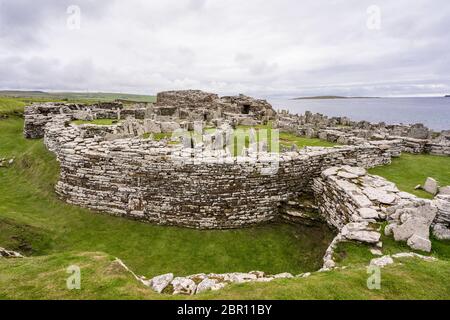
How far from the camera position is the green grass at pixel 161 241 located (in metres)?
11.0

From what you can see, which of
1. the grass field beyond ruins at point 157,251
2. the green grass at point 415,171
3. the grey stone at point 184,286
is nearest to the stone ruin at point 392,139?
the green grass at point 415,171

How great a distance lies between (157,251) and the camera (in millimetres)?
11570

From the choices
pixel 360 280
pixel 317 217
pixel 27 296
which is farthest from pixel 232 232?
pixel 27 296

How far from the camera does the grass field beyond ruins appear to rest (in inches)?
230

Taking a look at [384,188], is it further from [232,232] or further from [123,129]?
[123,129]

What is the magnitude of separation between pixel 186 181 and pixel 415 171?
11021 millimetres

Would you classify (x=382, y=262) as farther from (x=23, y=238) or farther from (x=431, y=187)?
(x=23, y=238)

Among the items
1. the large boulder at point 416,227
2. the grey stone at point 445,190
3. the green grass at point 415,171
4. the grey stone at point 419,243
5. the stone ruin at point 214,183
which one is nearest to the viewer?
the grey stone at point 419,243

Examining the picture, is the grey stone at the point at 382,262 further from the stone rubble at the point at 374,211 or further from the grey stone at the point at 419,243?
the grey stone at the point at 419,243

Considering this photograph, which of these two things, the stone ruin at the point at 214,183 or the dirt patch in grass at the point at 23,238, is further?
the stone ruin at the point at 214,183

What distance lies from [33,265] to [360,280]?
24.8ft

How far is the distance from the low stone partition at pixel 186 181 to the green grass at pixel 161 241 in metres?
0.57

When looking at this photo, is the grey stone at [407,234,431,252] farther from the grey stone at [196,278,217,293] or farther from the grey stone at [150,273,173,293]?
the grey stone at [150,273,173,293]

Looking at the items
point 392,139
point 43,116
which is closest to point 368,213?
point 392,139
